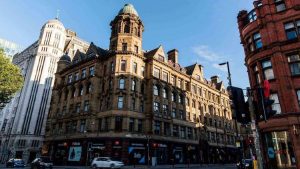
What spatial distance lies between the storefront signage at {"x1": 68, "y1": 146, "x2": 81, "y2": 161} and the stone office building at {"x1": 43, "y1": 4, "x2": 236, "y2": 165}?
18 cm

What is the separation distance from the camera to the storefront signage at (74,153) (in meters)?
39.3

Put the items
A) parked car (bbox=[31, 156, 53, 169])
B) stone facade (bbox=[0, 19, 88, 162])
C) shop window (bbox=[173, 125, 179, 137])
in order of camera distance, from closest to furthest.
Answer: parked car (bbox=[31, 156, 53, 169]) → shop window (bbox=[173, 125, 179, 137]) → stone facade (bbox=[0, 19, 88, 162])

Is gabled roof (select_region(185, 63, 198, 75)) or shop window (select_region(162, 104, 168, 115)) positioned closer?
shop window (select_region(162, 104, 168, 115))

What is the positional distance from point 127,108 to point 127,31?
52.2 feet

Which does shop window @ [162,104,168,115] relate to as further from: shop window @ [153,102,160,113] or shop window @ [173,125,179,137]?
shop window @ [173,125,179,137]

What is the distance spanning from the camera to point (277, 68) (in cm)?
2044

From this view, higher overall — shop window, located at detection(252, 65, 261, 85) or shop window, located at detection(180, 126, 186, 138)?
shop window, located at detection(252, 65, 261, 85)

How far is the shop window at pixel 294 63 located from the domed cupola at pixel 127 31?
2665cm

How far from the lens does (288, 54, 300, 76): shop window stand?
20078 millimetres

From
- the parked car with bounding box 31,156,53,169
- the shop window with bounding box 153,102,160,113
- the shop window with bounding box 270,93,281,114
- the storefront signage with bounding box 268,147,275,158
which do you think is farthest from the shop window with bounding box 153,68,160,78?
the storefront signage with bounding box 268,147,275,158

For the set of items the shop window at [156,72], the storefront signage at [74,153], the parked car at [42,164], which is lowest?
the parked car at [42,164]

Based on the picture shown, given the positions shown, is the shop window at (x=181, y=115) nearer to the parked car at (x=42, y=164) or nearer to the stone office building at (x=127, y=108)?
the stone office building at (x=127, y=108)

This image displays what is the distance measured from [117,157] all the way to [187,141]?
1701 cm

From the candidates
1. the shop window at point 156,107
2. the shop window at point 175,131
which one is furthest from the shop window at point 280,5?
the shop window at point 175,131
